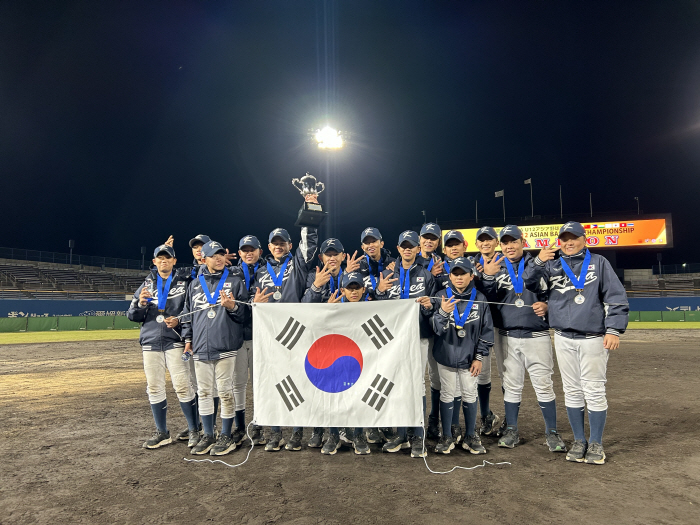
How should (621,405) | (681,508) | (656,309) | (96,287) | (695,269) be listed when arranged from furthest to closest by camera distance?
1. (695,269)
2. (96,287)
3. (656,309)
4. (621,405)
5. (681,508)

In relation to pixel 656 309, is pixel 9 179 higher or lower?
higher

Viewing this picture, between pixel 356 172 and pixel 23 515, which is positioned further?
pixel 356 172

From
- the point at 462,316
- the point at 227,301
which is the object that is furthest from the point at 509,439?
the point at 227,301

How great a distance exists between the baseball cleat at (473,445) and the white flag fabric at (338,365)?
95 centimetres

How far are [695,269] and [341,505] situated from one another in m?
53.4

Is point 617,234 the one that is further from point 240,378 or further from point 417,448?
point 240,378

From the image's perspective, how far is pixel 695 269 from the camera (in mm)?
40688

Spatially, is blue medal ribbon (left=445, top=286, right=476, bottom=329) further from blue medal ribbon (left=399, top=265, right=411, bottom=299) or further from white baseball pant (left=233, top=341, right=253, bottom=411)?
white baseball pant (left=233, top=341, right=253, bottom=411)

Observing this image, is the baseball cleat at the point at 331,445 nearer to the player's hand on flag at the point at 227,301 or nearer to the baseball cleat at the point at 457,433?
the baseball cleat at the point at 457,433

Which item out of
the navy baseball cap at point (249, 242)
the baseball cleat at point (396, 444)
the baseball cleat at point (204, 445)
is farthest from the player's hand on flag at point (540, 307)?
the baseball cleat at point (204, 445)

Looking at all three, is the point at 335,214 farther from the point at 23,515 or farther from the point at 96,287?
the point at 23,515

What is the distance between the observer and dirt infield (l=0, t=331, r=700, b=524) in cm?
295

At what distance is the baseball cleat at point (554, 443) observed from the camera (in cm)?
427

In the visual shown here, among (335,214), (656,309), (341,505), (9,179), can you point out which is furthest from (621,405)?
(9,179)
